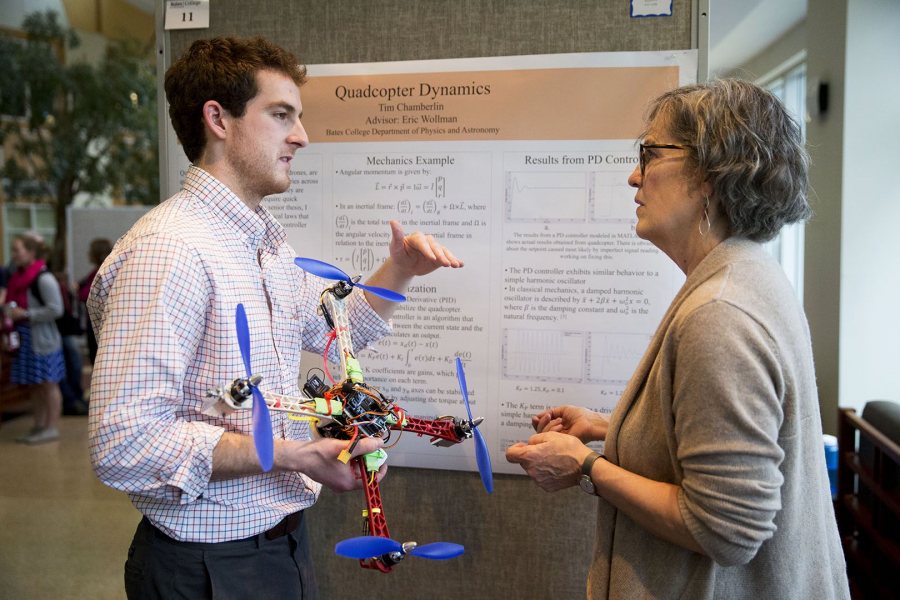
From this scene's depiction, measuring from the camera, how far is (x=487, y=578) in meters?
2.04

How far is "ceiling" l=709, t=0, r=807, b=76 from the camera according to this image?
5562mm

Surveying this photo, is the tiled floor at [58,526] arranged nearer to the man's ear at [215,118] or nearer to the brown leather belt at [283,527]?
the brown leather belt at [283,527]

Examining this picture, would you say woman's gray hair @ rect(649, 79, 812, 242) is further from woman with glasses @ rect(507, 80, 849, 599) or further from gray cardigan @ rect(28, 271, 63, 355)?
gray cardigan @ rect(28, 271, 63, 355)

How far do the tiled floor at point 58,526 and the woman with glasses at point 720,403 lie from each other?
2.90m

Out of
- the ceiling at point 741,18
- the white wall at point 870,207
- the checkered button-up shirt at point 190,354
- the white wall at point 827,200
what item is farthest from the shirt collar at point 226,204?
the ceiling at point 741,18

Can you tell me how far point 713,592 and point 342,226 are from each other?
1.38m

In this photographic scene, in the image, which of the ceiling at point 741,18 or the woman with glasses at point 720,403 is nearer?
the woman with glasses at point 720,403

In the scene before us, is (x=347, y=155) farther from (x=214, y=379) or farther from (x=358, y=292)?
(x=214, y=379)

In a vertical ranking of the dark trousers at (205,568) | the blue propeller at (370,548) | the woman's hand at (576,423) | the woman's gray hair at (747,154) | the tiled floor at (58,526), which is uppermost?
the woman's gray hair at (747,154)

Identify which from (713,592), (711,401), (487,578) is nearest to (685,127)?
(711,401)

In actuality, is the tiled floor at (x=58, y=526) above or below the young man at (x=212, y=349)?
below

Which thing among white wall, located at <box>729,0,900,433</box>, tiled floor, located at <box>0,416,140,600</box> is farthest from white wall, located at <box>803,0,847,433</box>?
tiled floor, located at <box>0,416,140,600</box>

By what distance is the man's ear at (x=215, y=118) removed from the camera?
1363 mm

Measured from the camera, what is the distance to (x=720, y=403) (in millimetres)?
992
